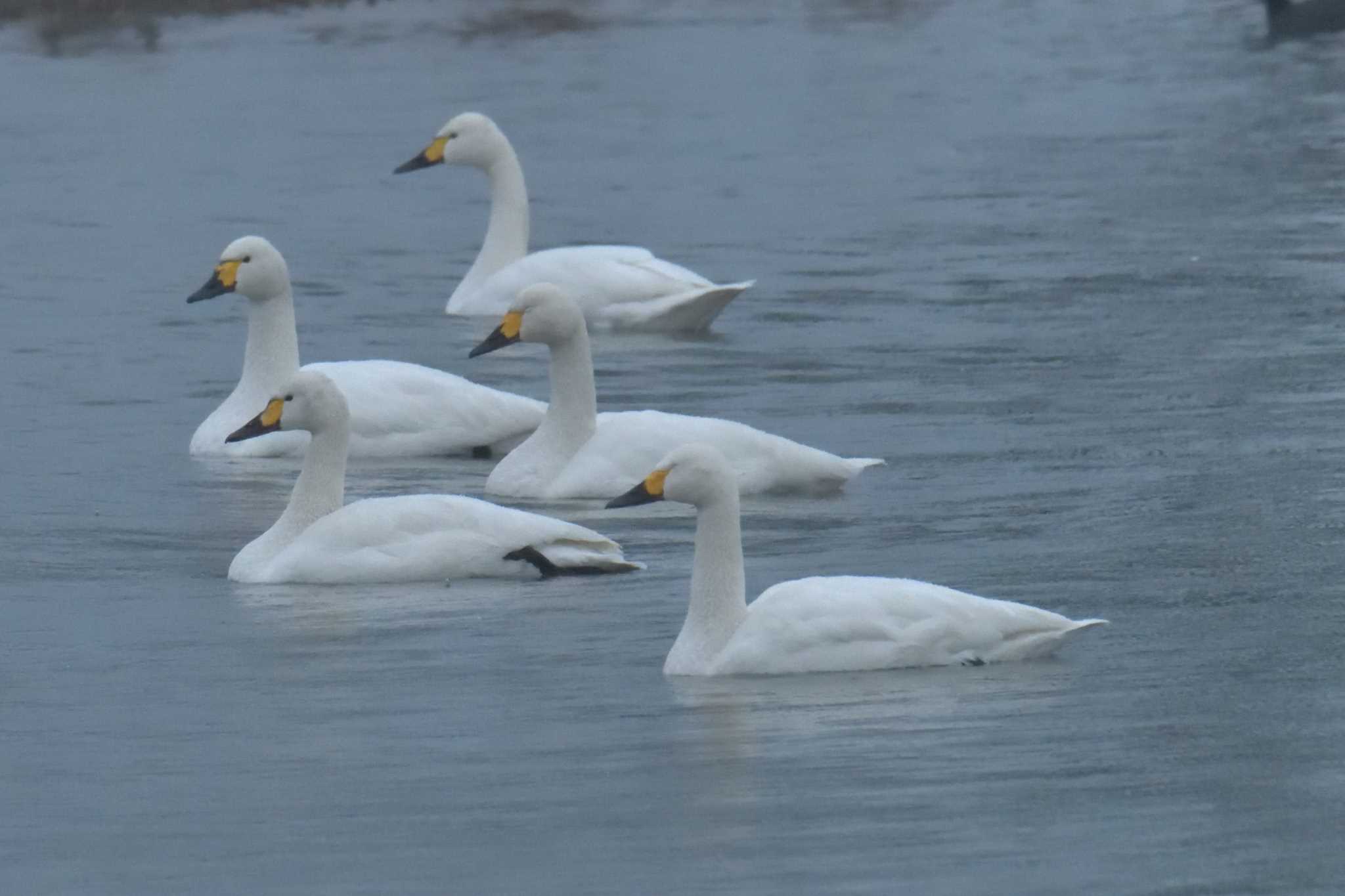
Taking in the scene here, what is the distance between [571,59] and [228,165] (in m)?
15.7

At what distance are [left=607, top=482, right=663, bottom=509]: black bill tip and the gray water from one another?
1.63 ft

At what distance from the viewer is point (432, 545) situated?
12.0 meters

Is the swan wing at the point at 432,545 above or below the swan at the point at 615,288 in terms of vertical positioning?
above

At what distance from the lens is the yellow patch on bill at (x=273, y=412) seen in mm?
12773

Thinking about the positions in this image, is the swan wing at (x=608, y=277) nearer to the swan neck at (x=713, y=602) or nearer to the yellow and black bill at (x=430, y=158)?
the yellow and black bill at (x=430, y=158)

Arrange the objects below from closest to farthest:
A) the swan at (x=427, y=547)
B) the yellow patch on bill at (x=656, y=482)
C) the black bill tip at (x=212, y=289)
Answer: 1. the yellow patch on bill at (x=656, y=482)
2. the swan at (x=427, y=547)
3. the black bill tip at (x=212, y=289)

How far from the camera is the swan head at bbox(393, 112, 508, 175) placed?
22562mm

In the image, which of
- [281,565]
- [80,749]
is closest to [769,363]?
[281,565]

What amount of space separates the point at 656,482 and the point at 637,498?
10 centimetres

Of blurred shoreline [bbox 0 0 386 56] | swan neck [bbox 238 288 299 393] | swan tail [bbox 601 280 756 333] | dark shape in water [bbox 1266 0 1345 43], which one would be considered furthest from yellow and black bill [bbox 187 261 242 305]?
blurred shoreline [bbox 0 0 386 56]

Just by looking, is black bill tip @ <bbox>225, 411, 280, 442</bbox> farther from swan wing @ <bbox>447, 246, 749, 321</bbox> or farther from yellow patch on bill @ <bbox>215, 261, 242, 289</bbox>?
swan wing @ <bbox>447, 246, 749, 321</bbox>

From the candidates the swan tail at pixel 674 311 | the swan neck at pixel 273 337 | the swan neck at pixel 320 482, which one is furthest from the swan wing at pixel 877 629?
the swan tail at pixel 674 311

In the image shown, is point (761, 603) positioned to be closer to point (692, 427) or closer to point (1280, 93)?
point (692, 427)

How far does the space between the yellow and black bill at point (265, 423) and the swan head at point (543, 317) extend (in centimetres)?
175
